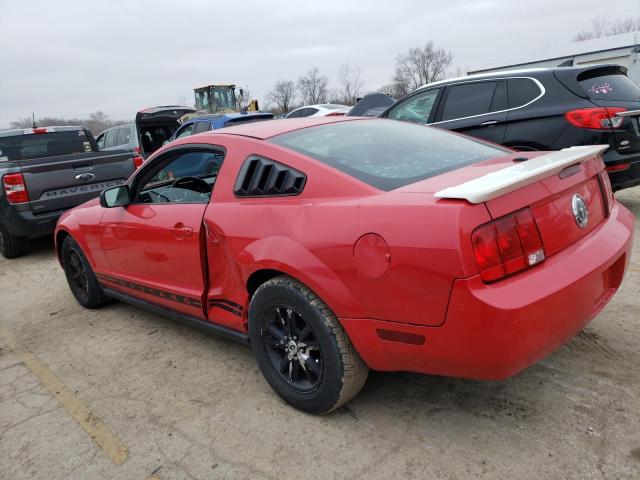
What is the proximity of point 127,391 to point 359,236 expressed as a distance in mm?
1849

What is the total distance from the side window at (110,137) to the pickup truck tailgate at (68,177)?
5.62 metres

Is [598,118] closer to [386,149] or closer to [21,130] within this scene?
[386,149]

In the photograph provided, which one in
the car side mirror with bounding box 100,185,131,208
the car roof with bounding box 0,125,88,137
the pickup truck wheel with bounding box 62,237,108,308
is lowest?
the pickup truck wheel with bounding box 62,237,108,308

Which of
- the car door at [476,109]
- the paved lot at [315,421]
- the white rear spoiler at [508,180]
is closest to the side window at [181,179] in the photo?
the paved lot at [315,421]

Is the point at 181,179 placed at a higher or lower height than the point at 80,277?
higher

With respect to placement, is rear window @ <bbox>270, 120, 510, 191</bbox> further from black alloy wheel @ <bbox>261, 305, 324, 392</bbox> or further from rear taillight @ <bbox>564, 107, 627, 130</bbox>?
rear taillight @ <bbox>564, 107, 627, 130</bbox>

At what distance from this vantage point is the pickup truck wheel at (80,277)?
169 inches

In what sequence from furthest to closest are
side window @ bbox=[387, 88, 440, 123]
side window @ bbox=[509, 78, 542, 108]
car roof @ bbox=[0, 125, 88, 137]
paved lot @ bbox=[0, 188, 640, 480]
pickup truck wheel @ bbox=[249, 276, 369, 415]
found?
car roof @ bbox=[0, 125, 88, 137] < side window @ bbox=[387, 88, 440, 123] < side window @ bbox=[509, 78, 542, 108] < pickup truck wheel @ bbox=[249, 276, 369, 415] < paved lot @ bbox=[0, 188, 640, 480]

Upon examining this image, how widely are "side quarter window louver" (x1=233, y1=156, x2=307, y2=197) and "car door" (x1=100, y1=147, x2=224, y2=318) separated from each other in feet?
1.02

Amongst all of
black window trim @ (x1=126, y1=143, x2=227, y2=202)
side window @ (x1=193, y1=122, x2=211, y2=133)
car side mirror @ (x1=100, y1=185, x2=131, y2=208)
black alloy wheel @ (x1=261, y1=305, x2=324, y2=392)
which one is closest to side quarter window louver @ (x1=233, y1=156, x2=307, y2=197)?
black window trim @ (x1=126, y1=143, x2=227, y2=202)

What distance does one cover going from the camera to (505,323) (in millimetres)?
1798

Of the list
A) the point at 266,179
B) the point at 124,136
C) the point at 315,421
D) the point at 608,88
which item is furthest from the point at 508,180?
the point at 124,136

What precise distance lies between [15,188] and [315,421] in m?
5.55

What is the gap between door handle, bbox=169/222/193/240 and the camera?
296 cm
